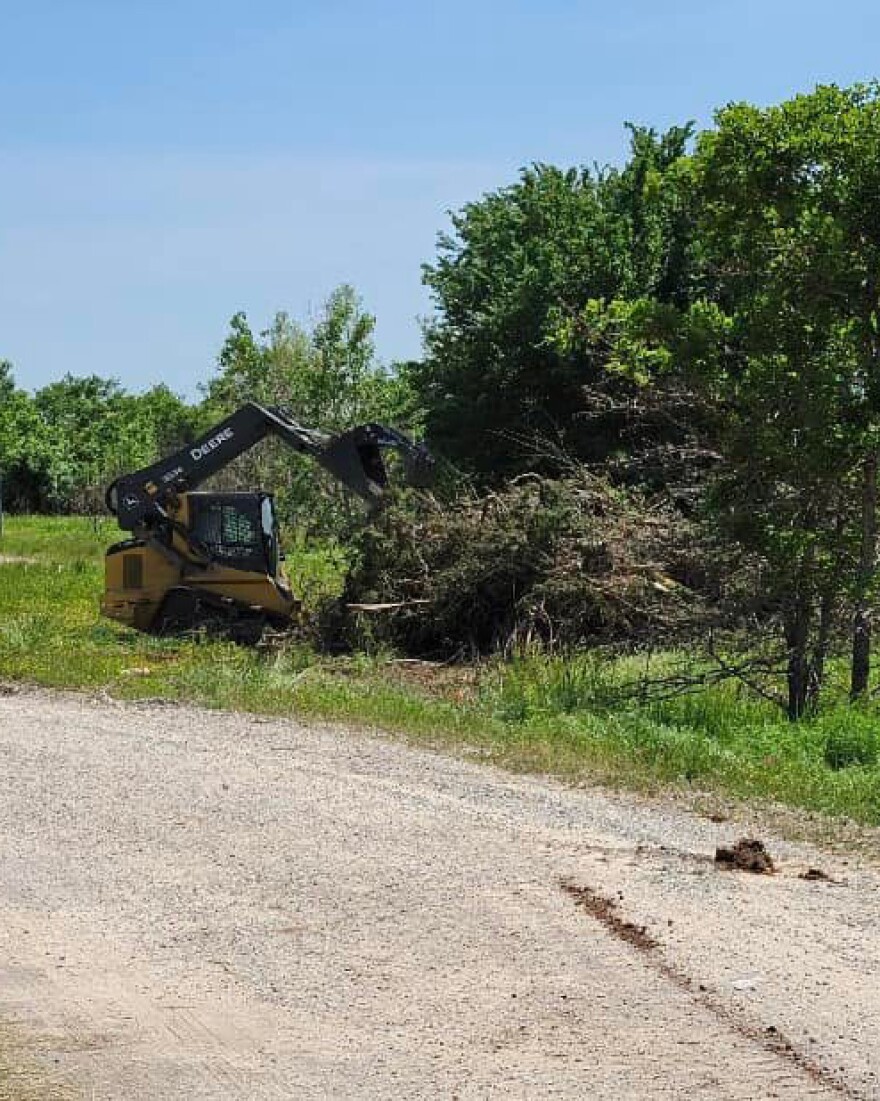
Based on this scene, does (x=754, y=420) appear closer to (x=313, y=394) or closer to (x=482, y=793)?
(x=482, y=793)

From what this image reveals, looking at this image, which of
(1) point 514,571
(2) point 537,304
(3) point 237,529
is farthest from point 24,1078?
(2) point 537,304

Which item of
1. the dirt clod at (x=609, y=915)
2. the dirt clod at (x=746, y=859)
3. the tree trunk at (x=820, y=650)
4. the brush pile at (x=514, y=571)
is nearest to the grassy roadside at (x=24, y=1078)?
the dirt clod at (x=609, y=915)

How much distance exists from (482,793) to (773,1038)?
15.4ft

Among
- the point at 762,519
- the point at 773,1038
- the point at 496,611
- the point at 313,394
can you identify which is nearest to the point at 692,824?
the point at 773,1038

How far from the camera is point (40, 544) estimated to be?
4612 cm

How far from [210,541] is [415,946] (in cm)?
1569

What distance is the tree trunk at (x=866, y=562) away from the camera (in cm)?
1482

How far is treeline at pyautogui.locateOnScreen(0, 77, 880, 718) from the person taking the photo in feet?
48.4

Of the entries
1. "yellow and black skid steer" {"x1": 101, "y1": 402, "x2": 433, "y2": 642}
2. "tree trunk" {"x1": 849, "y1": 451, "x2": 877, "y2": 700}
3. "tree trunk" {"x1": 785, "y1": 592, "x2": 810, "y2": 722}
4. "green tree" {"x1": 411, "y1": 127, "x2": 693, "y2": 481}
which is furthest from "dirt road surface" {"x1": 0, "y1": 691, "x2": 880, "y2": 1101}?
"green tree" {"x1": 411, "y1": 127, "x2": 693, "y2": 481}

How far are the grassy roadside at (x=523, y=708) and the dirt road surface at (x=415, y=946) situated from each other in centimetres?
110

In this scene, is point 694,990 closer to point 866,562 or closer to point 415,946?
point 415,946

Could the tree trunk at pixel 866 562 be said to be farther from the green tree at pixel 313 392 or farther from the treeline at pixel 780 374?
the green tree at pixel 313 392

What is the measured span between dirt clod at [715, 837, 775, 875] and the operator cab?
46.5ft

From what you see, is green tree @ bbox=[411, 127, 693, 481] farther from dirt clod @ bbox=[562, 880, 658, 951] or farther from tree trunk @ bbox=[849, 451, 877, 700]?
dirt clod @ bbox=[562, 880, 658, 951]
